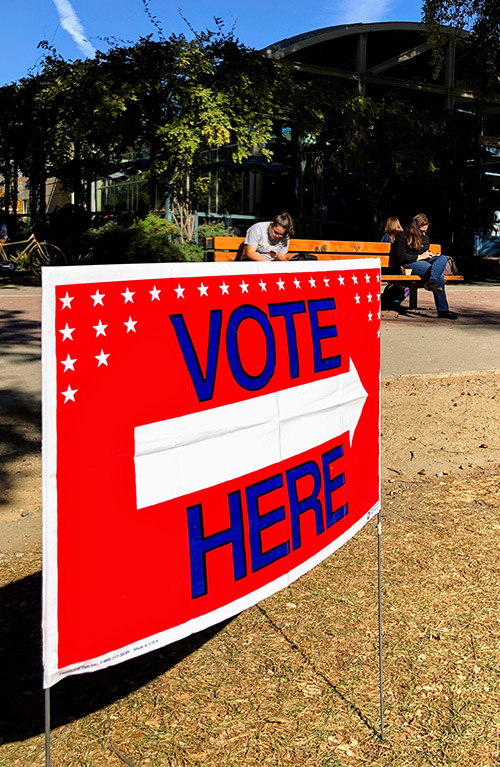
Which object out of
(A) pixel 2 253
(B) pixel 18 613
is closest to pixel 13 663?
(B) pixel 18 613

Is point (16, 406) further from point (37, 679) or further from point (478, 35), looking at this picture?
point (478, 35)

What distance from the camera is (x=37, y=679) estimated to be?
2785 millimetres

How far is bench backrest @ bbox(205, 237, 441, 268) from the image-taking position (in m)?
11.7

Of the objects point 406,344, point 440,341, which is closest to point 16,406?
point 406,344

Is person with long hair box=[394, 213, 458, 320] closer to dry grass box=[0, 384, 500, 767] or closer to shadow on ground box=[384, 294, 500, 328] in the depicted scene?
shadow on ground box=[384, 294, 500, 328]

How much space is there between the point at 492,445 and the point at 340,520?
3.40m

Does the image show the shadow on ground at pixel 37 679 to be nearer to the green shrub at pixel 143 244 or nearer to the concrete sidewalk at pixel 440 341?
the concrete sidewalk at pixel 440 341

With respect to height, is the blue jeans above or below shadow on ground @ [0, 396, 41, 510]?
above

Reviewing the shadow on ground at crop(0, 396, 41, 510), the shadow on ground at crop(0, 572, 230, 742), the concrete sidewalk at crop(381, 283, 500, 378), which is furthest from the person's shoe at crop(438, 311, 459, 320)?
the shadow on ground at crop(0, 572, 230, 742)

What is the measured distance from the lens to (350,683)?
276 centimetres

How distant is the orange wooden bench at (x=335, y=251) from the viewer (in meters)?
11.8

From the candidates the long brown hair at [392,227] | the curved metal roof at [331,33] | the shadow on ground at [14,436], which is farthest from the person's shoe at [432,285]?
the curved metal roof at [331,33]

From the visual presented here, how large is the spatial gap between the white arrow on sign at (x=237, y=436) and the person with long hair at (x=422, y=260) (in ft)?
31.5

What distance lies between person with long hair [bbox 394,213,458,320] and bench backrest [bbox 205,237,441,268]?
1.40 feet
